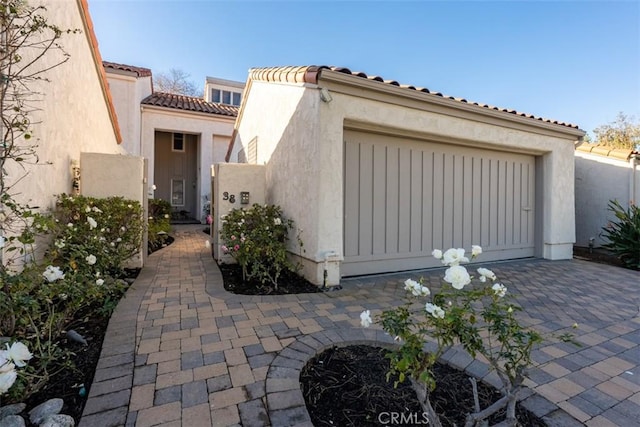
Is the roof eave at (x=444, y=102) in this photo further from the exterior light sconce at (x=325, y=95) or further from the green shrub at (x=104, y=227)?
the green shrub at (x=104, y=227)

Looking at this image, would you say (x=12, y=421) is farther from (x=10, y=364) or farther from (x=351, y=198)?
(x=351, y=198)

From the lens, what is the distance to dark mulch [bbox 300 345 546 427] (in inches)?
72.9

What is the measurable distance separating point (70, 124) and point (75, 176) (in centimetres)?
85

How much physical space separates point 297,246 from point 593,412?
12.6 feet

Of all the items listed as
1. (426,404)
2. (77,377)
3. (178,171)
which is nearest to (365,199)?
(426,404)

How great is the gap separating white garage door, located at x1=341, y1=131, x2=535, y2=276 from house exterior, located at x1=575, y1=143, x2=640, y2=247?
2.89 meters

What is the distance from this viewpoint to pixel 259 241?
467cm

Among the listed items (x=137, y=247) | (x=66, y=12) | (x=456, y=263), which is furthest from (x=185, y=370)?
(x=66, y=12)

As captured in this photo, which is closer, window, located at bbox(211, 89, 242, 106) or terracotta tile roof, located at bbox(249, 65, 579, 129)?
terracotta tile roof, located at bbox(249, 65, 579, 129)

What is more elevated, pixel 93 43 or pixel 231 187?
pixel 93 43

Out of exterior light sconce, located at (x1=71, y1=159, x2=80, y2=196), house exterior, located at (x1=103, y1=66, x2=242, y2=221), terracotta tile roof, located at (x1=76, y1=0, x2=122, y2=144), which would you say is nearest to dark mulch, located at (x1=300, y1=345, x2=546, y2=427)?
exterior light sconce, located at (x1=71, y1=159, x2=80, y2=196)

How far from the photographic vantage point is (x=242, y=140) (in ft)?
30.3

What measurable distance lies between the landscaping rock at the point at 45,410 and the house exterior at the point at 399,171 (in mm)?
3076
